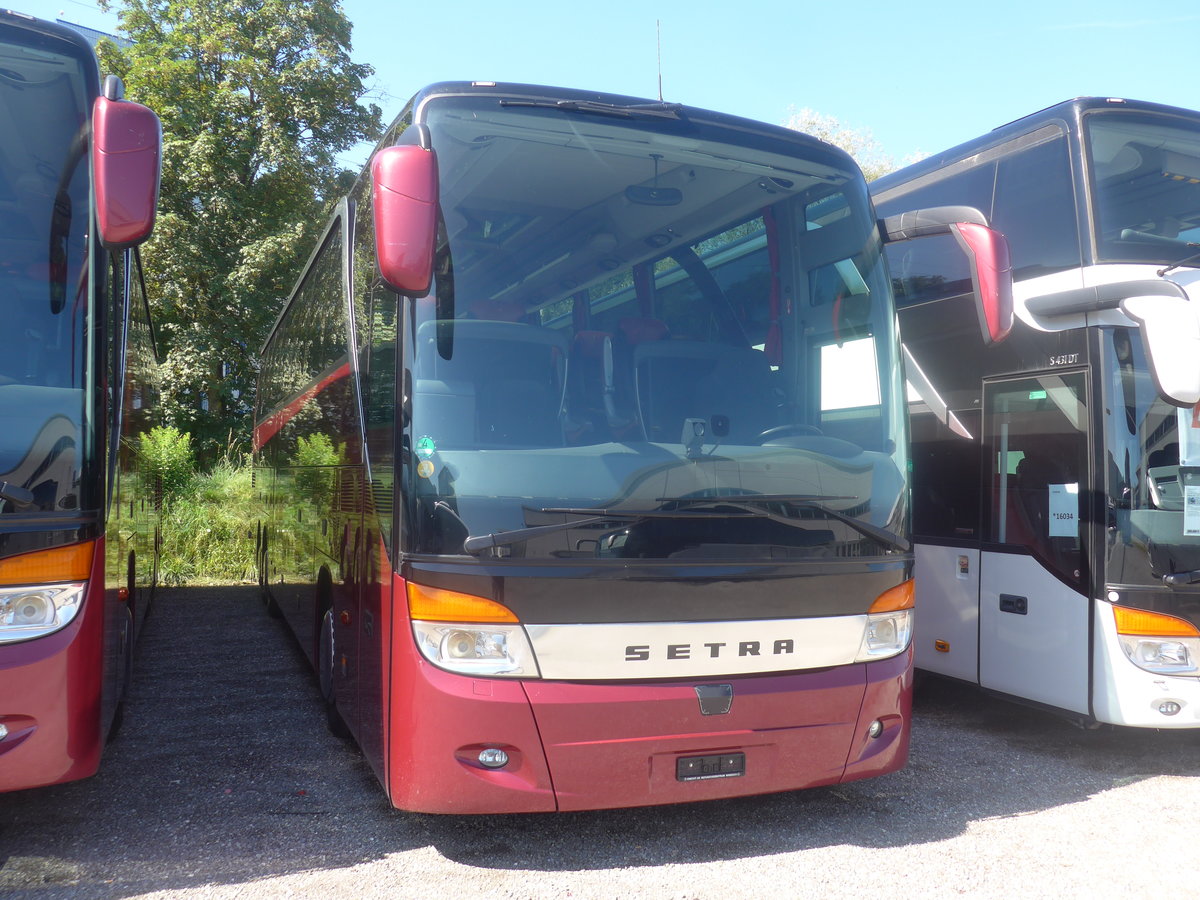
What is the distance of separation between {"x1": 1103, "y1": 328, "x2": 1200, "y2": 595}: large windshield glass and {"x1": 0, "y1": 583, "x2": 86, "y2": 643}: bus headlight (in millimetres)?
4849

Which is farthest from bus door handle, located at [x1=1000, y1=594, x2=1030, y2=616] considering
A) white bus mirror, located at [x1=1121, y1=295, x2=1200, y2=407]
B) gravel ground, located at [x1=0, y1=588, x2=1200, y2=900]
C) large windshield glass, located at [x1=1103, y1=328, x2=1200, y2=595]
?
white bus mirror, located at [x1=1121, y1=295, x2=1200, y2=407]

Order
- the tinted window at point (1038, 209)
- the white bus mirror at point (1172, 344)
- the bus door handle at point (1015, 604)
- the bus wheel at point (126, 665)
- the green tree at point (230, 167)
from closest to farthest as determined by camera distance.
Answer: the white bus mirror at point (1172, 344), the bus wheel at point (126, 665), the tinted window at point (1038, 209), the bus door handle at point (1015, 604), the green tree at point (230, 167)

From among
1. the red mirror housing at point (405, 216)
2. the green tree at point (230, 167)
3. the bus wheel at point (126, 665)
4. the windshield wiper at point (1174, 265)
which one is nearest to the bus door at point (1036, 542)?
the windshield wiper at point (1174, 265)

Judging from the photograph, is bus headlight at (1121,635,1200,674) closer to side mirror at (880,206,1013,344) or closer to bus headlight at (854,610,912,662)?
bus headlight at (854,610,912,662)

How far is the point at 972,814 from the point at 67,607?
3.91m

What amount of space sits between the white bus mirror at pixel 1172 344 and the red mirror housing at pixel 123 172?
4.17 m

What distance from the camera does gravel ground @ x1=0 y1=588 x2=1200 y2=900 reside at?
3768mm

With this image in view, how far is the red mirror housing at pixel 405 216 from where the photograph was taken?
3580 millimetres

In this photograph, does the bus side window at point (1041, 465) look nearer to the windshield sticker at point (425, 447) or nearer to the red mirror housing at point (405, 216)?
the windshield sticker at point (425, 447)

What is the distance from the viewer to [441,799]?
374 cm

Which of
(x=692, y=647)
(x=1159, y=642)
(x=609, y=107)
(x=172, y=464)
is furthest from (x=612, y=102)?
(x=172, y=464)

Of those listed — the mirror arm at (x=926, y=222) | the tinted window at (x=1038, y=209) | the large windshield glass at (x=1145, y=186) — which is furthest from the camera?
the tinted window at (x=1038, y=209)

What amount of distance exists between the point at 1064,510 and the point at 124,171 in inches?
192

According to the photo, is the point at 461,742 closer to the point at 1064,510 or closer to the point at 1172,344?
the point at 1172,344
